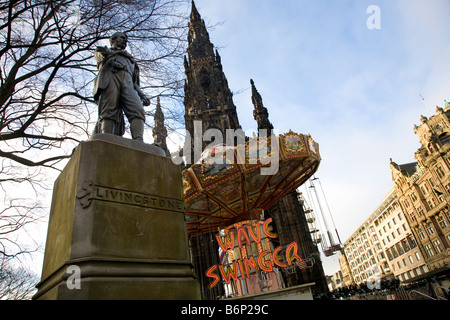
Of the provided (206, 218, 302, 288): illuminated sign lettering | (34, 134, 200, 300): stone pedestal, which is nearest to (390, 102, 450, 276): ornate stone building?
(206, 218, 302, 288): illuminated sign lettering

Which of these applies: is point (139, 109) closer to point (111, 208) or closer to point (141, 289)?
point (111, 208)

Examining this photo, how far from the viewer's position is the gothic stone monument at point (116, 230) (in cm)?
214

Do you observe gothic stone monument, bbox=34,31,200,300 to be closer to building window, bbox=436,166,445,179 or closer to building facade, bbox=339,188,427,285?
building facade, bbox=339,188,427,285

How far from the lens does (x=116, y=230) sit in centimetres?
240

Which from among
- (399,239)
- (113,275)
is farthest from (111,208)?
(399,239)

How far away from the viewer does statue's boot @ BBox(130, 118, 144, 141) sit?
349cm

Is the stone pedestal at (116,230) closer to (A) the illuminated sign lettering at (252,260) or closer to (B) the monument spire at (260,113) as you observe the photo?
(A) the illuminated sign lettering at (252,260)

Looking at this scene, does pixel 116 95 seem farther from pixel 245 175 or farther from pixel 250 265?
pixel 245 175

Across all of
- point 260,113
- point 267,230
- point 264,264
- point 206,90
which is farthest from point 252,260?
point 206,90

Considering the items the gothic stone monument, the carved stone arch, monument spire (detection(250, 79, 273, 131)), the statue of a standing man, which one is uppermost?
the carved stone arch

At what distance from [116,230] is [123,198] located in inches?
12.3

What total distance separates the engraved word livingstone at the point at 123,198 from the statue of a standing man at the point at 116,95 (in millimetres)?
1034

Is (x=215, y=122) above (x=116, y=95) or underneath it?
above

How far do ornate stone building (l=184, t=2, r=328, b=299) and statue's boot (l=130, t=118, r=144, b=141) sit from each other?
7782 mm
